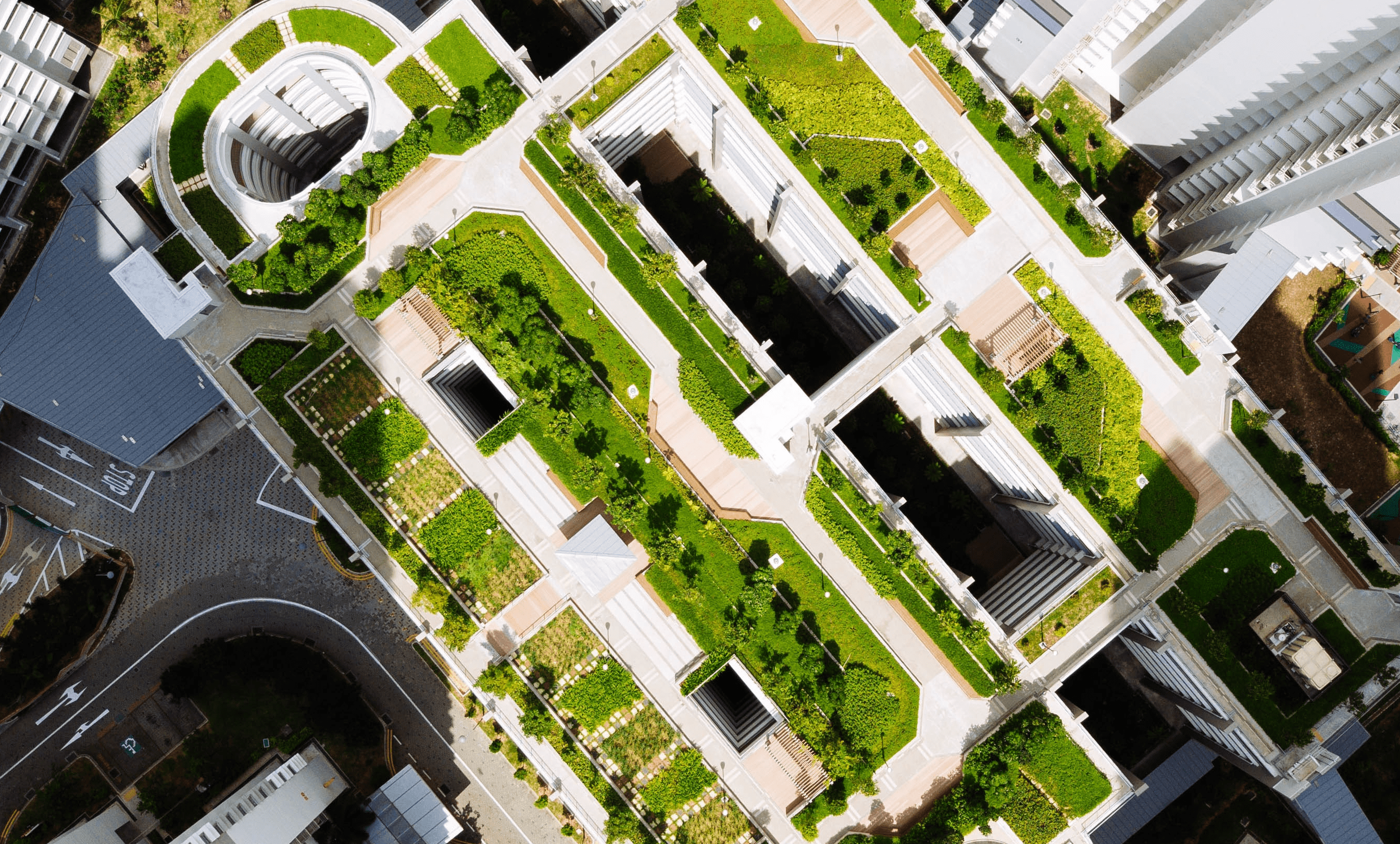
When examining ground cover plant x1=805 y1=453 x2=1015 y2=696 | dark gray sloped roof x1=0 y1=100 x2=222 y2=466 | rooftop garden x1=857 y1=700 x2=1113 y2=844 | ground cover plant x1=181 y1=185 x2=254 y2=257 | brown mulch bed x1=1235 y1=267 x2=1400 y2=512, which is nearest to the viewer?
rooftop garden x1=857 y1=700 x2=1113 y2=844

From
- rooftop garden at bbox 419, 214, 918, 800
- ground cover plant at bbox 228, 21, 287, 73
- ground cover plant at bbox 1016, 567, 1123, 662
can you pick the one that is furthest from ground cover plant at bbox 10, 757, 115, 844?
ground cover plant at bbox 1016, 567, 1123, 662

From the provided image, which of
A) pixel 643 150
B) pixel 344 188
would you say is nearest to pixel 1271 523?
pixel 643 150

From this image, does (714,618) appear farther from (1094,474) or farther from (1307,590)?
(1307,590)

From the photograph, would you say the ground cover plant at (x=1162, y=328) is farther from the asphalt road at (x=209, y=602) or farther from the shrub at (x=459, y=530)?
the asphalt road at (x=209, y=602)

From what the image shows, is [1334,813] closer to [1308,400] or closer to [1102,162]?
[1308,400]

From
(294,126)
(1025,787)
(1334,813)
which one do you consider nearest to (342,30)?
(294,126)

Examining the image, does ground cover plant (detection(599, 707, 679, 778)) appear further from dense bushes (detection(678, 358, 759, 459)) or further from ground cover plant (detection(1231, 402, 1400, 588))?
ground cover plant (detection(1231, 402, 1400, 588))

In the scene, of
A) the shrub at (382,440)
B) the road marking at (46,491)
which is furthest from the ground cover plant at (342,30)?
the road marking at (46,491)

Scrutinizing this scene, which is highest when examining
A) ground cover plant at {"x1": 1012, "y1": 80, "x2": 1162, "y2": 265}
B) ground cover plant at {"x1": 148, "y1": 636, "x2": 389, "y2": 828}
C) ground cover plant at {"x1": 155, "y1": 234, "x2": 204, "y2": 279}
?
ground cover plant at {"x1": 155, "y1": 234, "x2": 204, "y2": 279}
